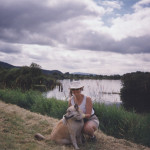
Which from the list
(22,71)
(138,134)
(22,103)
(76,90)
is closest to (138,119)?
(138,134)

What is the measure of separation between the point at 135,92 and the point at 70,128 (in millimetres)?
18329

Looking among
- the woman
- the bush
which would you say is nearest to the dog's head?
the woman

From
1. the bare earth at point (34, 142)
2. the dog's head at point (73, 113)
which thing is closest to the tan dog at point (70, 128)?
the dog's head at point (73, 113)

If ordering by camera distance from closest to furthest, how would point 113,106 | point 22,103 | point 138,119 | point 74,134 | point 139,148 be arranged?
point 74,134, point 139,148, point 138,119, point 113,106, point 22,103

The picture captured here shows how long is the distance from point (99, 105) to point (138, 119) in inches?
55.5

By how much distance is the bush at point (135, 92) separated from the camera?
20.5m

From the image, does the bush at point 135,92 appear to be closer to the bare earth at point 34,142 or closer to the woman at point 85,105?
the bare earth at point 34,142

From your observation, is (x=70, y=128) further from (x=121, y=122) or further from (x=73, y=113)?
(x=121, y=122)

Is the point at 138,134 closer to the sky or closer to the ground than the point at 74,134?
closer to the ground

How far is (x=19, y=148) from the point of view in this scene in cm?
382

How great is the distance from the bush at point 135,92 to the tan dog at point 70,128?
16887 mm

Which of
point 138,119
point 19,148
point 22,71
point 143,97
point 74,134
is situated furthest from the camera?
point 22,71

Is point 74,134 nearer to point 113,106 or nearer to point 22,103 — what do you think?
point 113,106

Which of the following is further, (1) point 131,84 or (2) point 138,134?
(1) point 131,84
